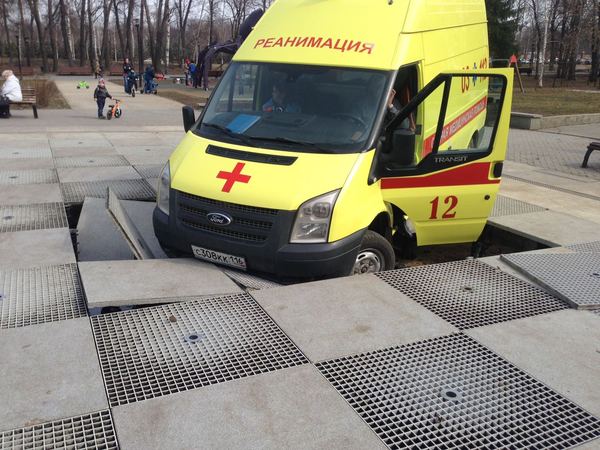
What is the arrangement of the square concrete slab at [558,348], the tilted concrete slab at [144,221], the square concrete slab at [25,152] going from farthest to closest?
the square concrete slab at [25,152], the tilted concrete slab at [144,221], the square concrete slab at [558,348]

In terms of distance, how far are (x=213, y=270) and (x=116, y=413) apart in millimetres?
2061

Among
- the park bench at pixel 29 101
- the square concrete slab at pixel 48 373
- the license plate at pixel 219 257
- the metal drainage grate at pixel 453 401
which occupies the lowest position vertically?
the metal drainage grate at pixel 453 401

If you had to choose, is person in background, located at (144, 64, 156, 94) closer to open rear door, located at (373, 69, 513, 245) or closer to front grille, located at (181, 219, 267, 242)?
open rear door, located at (373, 69, 513, 245)

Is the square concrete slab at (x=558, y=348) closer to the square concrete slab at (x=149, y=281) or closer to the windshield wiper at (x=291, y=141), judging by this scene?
the windshield wiper at (x=291, y=141)

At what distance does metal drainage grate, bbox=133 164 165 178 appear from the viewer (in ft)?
31.3

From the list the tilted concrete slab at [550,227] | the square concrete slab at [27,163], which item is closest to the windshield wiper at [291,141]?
the tilted concrete slab at [550,227]

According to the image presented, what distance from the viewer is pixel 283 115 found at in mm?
5598

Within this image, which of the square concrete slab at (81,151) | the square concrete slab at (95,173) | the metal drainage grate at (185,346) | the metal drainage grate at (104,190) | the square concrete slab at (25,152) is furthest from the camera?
the square concrete slab at (81,151)

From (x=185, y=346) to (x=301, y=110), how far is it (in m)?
2.65

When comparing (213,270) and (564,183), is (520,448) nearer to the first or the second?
(213,270)

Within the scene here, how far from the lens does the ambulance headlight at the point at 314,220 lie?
4.73m

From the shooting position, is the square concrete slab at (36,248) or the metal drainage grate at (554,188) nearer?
the square concrete slab at (36,248)

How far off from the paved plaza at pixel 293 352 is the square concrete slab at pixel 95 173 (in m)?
2.49

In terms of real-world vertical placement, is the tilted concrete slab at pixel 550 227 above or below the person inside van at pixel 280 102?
below
